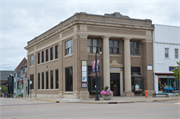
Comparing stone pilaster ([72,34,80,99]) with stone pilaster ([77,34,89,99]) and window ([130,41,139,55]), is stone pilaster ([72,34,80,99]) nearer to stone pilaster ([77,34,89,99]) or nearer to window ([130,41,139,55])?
stone pilaster ([77,34,89,99])

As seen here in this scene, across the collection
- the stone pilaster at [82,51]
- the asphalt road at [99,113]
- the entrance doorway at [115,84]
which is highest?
the stone pilaster at [82,51]

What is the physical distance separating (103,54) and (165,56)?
32.8 feet

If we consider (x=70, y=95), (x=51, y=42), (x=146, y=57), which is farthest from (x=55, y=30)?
(x=146, y=57)

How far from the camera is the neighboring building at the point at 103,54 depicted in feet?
105

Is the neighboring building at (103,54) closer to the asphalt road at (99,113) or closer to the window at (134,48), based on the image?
the window at (134,48)

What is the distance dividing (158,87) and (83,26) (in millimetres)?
14101

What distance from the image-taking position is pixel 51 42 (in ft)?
132

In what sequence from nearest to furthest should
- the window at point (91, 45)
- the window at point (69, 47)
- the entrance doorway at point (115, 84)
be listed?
the window at point (91, 45) < the window at point (69, 47) < the entrance doorway at point (115, 84)

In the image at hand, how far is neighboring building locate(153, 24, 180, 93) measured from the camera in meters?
36.3

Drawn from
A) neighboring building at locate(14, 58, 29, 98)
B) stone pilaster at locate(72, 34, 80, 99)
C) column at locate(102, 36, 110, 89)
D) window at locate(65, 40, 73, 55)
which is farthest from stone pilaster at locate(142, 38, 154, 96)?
neighboring building at locate(14, 58, 29, 98)

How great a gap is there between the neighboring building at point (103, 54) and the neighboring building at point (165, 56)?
33.7 inches

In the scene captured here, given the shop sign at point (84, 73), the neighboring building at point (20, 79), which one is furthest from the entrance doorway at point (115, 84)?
the neighboring building at point (20, 79)

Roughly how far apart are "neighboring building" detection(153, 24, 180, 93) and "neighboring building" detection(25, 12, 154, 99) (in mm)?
855

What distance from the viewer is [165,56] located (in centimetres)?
3722
